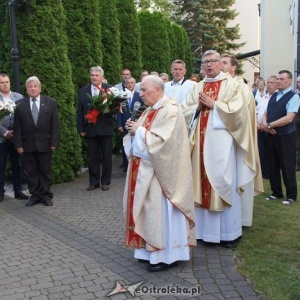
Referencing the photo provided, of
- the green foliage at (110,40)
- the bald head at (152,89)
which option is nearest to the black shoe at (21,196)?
the bald head at (152,89)

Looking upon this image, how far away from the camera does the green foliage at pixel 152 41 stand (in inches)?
703

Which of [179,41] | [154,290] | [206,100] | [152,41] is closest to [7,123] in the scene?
[206,100]

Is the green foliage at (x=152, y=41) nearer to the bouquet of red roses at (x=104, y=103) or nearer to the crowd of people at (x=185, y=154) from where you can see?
the bouquet of red roses at (x=104, y=103)

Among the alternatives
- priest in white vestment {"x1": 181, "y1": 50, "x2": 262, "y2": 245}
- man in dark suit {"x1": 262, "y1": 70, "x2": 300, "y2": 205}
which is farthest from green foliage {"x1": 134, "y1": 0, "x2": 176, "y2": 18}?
priest in white vestment {"x1": 181, "y1": 50, "x2": 262, "y2": 245}

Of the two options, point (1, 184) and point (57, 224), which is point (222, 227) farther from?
point (1, 184)

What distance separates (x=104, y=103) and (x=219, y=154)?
3.45 metres

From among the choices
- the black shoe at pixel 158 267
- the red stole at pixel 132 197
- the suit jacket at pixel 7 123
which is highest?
the suit jacket at pixel 7 123

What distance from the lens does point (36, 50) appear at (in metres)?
9.24

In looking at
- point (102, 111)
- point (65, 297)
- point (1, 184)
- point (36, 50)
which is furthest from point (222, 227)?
point (36, 50)

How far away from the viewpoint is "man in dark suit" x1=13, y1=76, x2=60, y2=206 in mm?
7621

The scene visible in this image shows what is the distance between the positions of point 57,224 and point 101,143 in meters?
2.56

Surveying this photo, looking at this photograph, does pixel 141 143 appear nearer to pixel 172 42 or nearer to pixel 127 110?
pixel 127 110

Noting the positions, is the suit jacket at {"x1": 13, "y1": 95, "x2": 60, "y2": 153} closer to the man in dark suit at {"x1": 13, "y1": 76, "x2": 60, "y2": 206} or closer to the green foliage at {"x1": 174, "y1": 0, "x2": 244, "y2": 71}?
the man in dark suit at {"x1": 13, "y1": 76, "x2": 60, "y2": 206}

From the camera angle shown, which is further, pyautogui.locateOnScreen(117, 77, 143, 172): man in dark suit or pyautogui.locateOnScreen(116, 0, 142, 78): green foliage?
pyautogui.locateOnScreen(116, 0, 142, 78): green foliage
